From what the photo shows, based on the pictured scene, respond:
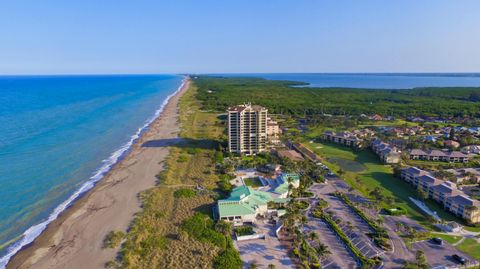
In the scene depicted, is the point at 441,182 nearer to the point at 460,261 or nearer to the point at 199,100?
the point at 460,261

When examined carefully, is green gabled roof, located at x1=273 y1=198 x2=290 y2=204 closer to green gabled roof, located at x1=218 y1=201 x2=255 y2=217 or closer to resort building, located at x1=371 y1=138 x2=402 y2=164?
green gabled roof, located at x1=218 y1=201 x2=255 y2=217

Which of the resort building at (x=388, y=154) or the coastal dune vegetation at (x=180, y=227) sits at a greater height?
the resort building at (x=388, y=154)

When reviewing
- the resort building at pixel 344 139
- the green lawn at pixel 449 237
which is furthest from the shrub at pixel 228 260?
the resort building at pixel 344 139

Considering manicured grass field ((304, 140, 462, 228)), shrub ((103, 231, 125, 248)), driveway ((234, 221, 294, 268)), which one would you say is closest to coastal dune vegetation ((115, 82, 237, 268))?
shrub ((103, 231, 125, 248))

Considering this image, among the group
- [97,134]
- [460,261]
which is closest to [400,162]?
[460,261]

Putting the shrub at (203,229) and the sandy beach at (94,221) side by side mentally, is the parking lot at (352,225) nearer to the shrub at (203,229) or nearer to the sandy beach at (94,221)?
the shrub at (203,229)

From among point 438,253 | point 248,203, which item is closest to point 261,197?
point 248,203
